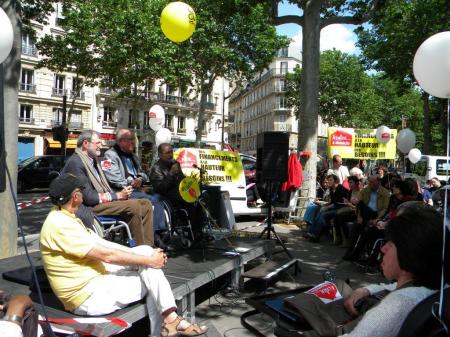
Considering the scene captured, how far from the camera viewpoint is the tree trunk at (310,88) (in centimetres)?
1065

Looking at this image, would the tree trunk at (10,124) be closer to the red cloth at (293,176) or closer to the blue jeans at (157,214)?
the blue jeans at (157,214)

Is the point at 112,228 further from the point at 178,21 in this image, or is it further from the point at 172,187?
the point at 178,21

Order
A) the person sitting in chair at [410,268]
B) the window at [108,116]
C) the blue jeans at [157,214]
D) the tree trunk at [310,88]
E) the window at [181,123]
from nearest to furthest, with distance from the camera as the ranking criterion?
the person sitting in chair at [410,268] → the blue jeans at [157,214] → the tree trunk at [310,88] → the window at [108,116] → the window at [181,123]

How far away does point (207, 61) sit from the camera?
29.0 metres

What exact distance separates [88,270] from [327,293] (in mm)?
1781

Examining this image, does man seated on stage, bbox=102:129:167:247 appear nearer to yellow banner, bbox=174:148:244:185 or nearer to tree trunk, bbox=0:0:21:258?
tree trunk, bbox=0:0:21:258

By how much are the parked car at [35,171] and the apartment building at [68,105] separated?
13864 millimetres

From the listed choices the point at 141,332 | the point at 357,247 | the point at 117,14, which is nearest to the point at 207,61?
the point at 117,14

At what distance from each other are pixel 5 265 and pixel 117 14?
2148 cm

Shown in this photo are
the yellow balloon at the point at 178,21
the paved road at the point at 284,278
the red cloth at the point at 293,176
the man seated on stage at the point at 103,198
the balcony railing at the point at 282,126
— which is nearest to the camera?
the paved road at the point at 284,278

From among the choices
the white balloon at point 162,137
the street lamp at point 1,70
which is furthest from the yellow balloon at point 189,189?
the white balloon at point 162,137

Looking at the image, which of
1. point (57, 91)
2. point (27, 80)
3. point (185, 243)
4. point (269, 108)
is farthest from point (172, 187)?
point (269, 108)

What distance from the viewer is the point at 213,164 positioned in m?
10.5

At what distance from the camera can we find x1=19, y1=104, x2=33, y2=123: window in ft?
126
